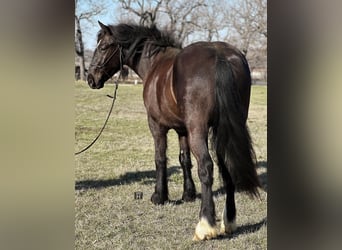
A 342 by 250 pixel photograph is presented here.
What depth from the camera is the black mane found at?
10.3 ft

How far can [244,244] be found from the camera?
116 inches

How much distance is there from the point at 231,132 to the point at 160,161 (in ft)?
2.14

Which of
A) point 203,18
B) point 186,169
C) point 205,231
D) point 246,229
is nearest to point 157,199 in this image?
point 186,169

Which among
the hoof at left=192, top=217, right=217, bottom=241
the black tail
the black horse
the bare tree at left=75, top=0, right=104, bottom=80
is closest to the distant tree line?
the bare tree at left=75, top=0, right=104, bottom=80

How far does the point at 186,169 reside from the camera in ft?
10.3

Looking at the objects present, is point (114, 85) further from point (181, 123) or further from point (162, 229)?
point (162, 229)

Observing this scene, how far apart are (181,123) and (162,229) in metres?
0.79

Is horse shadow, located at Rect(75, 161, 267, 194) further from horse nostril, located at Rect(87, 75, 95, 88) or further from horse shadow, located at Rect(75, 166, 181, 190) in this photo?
horse nostril, located at Rect(87, 75, 95, 88)

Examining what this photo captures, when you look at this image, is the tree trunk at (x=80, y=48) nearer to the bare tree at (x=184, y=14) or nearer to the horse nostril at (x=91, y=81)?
the horse nostril at (x=91, y=81)

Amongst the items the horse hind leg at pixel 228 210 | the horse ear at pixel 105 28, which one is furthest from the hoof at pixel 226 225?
the horse ear at pixel 105 28

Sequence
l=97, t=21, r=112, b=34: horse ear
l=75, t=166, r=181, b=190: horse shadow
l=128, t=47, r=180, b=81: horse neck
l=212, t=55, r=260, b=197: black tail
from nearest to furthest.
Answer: l=212, t=55, r=260, b=197: black tail
l=97, t=21, r=112, b=34: horse ear
l=75, t=166, r=181, b=190: horse shadow
l=128, t=47, r=180, b=81: horse neck

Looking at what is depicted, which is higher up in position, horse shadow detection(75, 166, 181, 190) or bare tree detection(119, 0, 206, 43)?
bare tree detection(119, 0, 206, 43)

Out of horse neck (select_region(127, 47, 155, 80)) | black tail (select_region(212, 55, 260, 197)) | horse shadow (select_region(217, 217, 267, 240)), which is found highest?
horse neck (select_region(127, 47, 155, 80))
